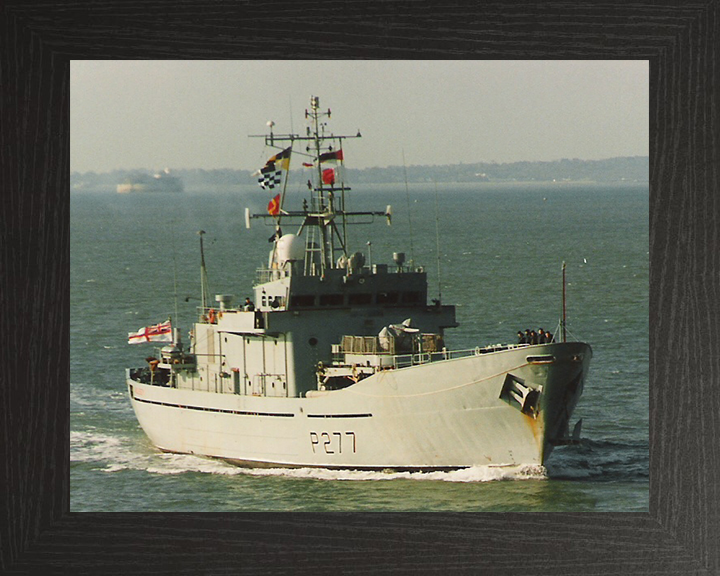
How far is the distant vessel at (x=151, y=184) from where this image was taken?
11.1m

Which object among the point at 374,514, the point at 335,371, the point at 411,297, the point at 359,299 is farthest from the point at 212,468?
the point at 374,514

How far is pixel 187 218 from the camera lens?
1248 cm

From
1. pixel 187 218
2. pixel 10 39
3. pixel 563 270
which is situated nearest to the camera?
pixel 10 39

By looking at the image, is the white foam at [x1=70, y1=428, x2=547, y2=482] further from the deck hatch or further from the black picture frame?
the black picture frame

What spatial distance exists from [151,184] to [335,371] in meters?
3.77

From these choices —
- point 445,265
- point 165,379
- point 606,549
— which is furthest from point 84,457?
point 165,379

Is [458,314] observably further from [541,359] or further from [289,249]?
[289,249]

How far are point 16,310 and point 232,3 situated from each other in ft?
7.49

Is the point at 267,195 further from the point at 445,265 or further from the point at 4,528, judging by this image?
the point at 4,528

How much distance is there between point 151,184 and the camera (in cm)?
1121

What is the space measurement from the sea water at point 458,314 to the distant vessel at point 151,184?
13 centimetres

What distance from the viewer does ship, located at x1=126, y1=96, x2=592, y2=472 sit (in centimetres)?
1309

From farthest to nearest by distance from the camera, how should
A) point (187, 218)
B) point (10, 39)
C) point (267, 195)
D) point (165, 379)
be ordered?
point (165, 379)
point (267, 195)
point (187, 218)
point (10, 39)

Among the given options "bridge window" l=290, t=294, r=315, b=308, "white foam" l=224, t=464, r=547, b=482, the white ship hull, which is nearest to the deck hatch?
the white ship hull
